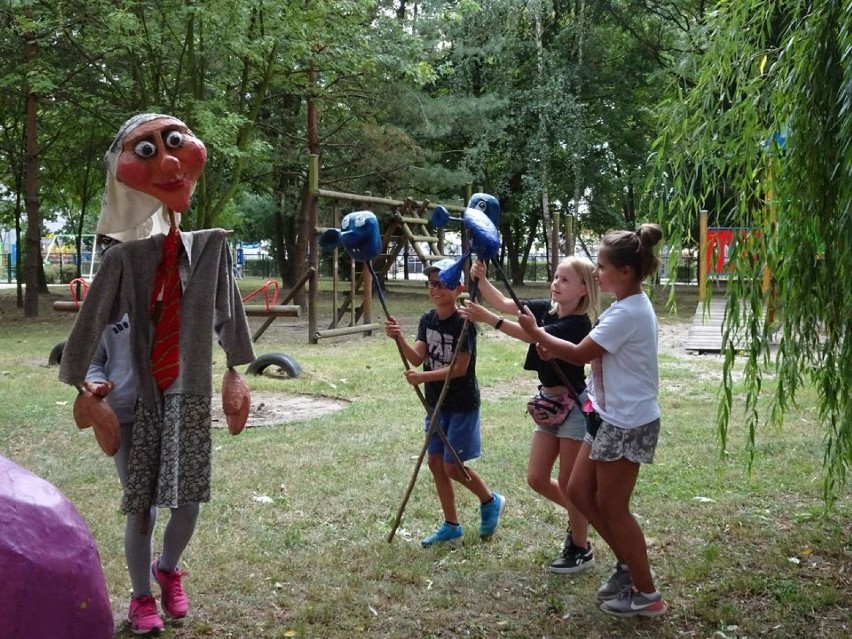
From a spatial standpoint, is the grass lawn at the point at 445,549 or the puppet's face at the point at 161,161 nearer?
the puppet's face at the point at 161,161

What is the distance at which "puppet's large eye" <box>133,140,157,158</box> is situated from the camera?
10.1 feet

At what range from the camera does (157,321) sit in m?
3.15

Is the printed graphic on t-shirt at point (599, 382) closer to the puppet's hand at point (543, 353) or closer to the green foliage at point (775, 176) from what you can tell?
the puppet's hand at point (543, 353)

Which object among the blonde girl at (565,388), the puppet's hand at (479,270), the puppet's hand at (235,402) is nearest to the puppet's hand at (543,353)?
the blonde girl at (565,388)

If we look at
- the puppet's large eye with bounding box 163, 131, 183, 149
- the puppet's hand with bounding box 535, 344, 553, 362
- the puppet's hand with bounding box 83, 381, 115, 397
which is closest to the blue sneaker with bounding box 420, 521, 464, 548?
the puppet's hand with bounding box 535, 344, 553, 362

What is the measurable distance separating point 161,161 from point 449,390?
170 cm

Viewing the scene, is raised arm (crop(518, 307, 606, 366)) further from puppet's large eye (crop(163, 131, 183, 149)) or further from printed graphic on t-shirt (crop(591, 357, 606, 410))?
puppet's large eye (crop(163, 131, 183, 149))

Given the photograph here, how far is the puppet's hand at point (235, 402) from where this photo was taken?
3.33 metres

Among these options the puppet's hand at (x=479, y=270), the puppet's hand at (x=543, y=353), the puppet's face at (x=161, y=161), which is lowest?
the puppet's hand at (x=543, y=353)

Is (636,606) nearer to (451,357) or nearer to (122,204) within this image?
(451,357)

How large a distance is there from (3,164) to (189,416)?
769 inches

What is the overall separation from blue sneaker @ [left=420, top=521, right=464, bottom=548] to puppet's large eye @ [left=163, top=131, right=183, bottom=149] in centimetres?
215

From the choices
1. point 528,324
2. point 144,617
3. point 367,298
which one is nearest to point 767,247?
point 528,324

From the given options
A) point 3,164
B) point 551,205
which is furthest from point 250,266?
point 3,164
